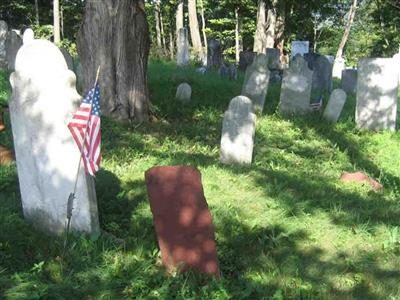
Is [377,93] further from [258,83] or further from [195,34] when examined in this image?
[195,34]

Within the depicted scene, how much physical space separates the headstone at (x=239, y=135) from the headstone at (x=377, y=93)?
3.68 metres

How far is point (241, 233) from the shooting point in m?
5.16

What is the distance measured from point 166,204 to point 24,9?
124 feet

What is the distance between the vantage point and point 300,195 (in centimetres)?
623

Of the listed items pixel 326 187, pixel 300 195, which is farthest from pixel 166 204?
pixel 326 187

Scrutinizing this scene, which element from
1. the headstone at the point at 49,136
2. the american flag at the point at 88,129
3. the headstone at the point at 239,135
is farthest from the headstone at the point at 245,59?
the american flag at the point at 88,129

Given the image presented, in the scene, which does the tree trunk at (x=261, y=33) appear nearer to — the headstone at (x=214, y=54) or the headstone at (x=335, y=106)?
the headstone at (x=214, y=54)

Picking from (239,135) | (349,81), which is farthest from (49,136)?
(349,81)

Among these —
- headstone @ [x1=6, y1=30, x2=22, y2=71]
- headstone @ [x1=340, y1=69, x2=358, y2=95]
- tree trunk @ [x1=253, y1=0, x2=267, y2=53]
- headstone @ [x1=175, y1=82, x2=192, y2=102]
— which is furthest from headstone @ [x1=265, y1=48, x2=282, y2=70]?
headstone @ [x1=6, y1=30, x2=22, y2=71]

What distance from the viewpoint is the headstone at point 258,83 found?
1202 cm

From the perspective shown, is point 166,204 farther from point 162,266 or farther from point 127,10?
point 127,10

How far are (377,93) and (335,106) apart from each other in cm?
95

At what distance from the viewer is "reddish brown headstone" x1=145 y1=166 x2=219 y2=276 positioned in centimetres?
434

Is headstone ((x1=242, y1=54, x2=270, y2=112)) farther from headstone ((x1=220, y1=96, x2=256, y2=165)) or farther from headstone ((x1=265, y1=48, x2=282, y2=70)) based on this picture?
headstone ((x1=265, y1=48, x2=282, y2=70))
